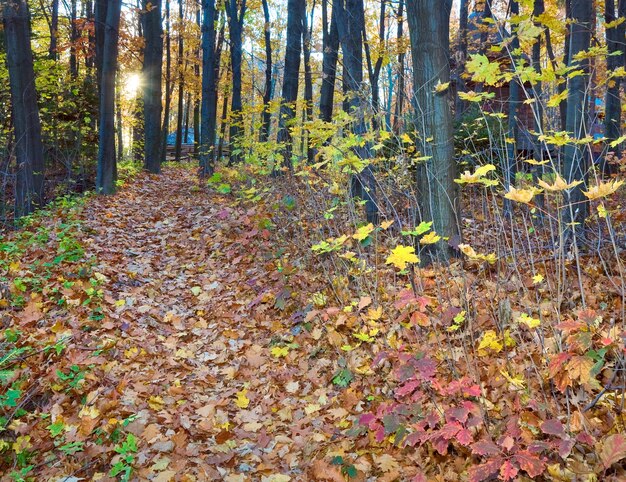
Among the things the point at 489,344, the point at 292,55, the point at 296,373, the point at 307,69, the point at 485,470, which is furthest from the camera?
the point at 307,69

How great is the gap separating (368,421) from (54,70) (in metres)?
13.4

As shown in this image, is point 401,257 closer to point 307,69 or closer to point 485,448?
point 485,448

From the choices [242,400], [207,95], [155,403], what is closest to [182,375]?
[155,403]

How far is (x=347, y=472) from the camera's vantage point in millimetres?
2760

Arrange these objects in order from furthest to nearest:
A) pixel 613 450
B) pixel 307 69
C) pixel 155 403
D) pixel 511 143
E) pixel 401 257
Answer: pixel 307 69
pixel 511 143
pixel 155 403
pixel 401 257
pixel 613 450

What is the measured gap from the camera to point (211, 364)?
4328 millimetres

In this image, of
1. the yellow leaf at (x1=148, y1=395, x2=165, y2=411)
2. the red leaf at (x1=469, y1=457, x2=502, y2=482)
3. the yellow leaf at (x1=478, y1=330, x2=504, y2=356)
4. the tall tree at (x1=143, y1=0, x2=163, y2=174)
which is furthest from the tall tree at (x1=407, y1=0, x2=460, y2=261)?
the tall tree at (x1=143, y1=0, x2=163, y2=174)

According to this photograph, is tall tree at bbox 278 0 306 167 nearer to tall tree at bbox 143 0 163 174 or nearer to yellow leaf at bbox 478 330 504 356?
tall tree at bbox 143 0 163 174

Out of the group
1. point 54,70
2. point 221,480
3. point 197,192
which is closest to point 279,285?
point 221,480

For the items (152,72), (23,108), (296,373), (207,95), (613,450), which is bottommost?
(296,373)

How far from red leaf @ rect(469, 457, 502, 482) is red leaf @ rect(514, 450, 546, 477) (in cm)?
9

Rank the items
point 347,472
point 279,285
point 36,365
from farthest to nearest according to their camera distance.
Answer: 1. point 279,285
2. point 36,365
3. point 347,472

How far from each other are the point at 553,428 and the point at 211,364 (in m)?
2.95

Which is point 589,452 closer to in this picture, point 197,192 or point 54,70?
point 197,192
